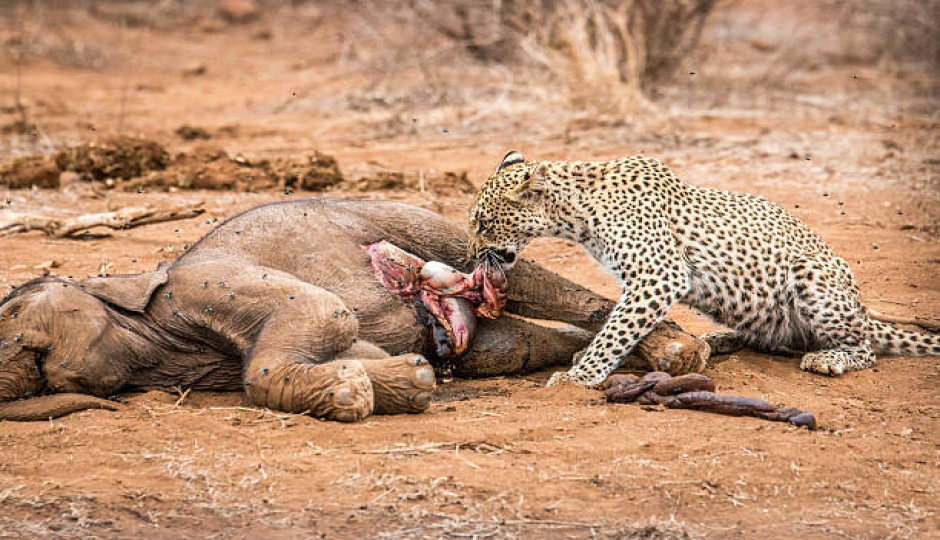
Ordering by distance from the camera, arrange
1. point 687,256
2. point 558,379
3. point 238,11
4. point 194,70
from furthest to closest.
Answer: point 238,11
point 194,70
point 687,256
point 558,379

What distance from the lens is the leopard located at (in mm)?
5938

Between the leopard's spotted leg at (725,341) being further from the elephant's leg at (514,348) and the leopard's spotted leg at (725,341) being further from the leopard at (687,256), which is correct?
the elephant's leg at (514,348)

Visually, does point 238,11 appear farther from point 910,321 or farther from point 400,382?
point 400,382

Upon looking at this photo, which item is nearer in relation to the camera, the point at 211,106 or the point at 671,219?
the point at 671,219

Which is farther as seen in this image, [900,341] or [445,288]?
[900,341]

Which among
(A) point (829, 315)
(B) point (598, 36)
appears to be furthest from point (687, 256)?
(B) point (598, 36)

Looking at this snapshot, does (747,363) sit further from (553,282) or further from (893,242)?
(893,242)

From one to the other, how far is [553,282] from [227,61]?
15.4 metres

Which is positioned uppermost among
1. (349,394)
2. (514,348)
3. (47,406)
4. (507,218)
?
(507,218)

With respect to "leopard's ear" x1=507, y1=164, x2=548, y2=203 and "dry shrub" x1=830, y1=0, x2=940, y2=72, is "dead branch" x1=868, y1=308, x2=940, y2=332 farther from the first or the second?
"dry shrub" x1=830, y1=0, x2=940, y2=72

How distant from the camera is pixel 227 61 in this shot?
66.6 feet

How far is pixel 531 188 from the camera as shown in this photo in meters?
6.08

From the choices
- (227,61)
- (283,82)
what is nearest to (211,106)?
(283,82)

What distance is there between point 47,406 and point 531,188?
2705mm
